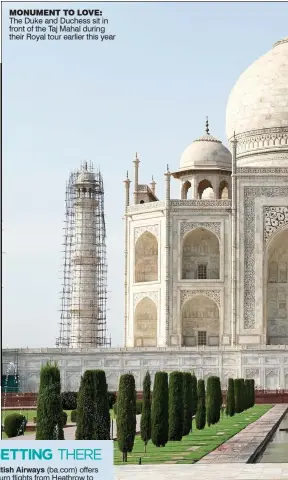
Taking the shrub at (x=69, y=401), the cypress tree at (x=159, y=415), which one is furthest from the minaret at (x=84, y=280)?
the cypress tree at (x=159, y=415)

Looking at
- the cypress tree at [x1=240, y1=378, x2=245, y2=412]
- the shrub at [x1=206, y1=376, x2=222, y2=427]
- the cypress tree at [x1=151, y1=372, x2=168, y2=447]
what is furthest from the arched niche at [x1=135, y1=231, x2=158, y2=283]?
the cypress tree at [x1=151, y1=372, x2=168, y2=447]

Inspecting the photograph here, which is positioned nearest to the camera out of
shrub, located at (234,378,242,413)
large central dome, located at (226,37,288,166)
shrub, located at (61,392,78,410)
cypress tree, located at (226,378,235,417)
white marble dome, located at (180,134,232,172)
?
cypress tree, located at (226,378,235,417)

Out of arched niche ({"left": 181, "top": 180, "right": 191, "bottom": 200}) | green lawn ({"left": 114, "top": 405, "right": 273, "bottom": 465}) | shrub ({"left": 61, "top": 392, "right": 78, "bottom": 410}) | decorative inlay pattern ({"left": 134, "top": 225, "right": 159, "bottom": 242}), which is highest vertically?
arched niche ({"left": 181, "top": 180, "right": 191, "bottom": 200})

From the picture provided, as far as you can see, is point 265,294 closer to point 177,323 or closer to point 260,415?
point 177,323

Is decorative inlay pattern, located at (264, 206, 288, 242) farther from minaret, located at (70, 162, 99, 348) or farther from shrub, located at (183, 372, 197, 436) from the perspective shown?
shrub, located at (183, 372, 197, 436)

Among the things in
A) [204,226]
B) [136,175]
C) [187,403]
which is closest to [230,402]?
[187,403]

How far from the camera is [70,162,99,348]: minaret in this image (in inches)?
960

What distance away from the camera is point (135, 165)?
80.6ft

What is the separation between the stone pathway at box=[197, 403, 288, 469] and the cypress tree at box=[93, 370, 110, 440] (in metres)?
0.83

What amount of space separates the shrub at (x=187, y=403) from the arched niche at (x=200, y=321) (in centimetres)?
1034

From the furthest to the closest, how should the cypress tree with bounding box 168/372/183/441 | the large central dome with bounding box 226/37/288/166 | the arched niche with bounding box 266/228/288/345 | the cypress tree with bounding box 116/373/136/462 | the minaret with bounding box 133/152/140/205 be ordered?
the large central dome with bounding box 226/37/288/166 < the minaret with bounding box 133/152/140/205 < the arched niche with bounding box 266/228/288/345 < the cypress tree with bounding box 168/372/183/441 < the cypress tree with bounding box 116/373/136/462

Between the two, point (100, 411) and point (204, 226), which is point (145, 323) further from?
point (100, 411)

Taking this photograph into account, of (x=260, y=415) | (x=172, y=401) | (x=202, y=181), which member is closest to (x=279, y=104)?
(x=202, y=181)

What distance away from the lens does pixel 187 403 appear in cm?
1248
